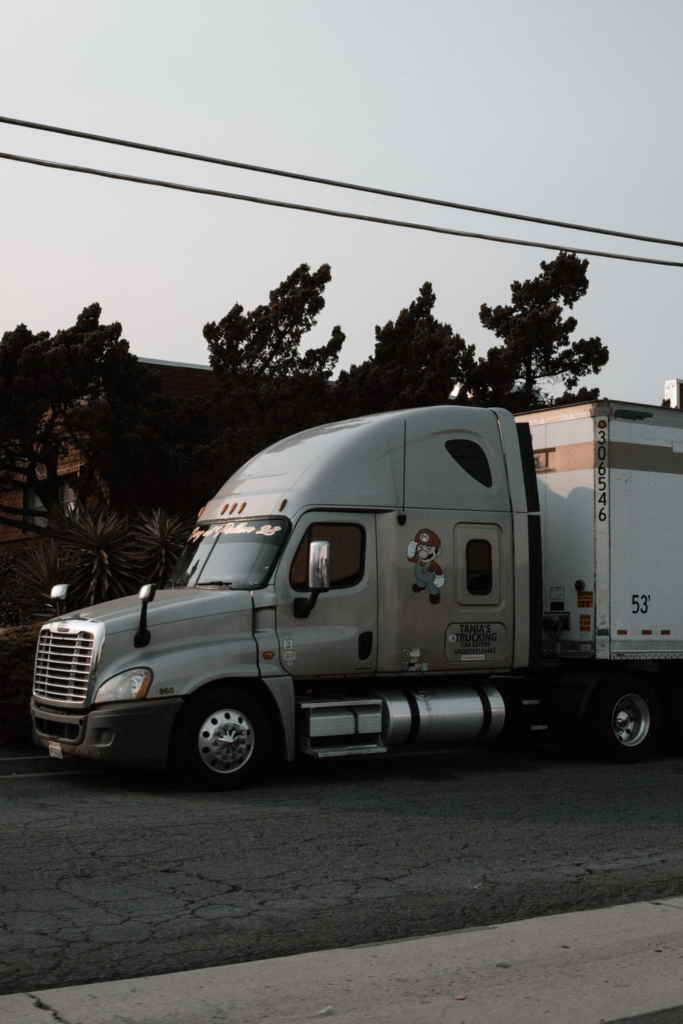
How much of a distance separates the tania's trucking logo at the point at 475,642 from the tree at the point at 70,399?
12.0 m

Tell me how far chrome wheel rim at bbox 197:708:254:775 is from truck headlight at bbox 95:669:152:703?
668mm

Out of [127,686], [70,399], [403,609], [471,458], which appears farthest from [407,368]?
[127,686]

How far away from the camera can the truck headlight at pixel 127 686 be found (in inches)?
404

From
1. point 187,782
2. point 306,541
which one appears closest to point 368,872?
point 187,782

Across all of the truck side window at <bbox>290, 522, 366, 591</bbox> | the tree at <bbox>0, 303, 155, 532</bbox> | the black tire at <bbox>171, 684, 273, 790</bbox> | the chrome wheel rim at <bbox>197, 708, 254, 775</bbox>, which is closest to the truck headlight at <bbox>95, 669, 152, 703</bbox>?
the black tire at <bbox>171, 684, 273, 790</bbox>

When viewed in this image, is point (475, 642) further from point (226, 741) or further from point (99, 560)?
point (99, 560)

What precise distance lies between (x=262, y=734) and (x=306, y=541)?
188 cm

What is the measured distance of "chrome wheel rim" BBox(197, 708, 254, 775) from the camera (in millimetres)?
10492

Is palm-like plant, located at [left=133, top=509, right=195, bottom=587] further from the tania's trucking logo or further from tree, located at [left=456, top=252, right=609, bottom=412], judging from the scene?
tree, located at [left=456, top=252, right=609, bottom=412]

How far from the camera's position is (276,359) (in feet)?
77.3

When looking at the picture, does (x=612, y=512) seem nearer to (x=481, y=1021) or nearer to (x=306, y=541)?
(x=306, y=541)

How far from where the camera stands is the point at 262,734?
1078 cm

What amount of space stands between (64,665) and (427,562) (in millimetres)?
3688

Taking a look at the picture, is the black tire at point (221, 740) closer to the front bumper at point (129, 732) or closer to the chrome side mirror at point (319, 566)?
the front bumper at point (129, 732)
